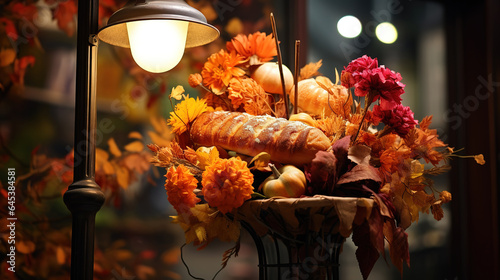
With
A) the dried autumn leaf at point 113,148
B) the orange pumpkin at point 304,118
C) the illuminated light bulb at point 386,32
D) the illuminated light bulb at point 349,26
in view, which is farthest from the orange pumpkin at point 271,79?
the illuminated light bulb at point 386,32

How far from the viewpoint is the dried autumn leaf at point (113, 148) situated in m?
1.57

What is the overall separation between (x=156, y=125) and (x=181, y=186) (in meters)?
0.51

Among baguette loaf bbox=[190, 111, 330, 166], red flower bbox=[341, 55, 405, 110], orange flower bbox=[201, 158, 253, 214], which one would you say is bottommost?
orange flower bbox=[201, 158, 253, 214]

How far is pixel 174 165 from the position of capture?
125 centimetres

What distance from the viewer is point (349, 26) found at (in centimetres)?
196

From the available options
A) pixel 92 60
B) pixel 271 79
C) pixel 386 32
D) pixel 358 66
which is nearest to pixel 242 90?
pixel 271 79

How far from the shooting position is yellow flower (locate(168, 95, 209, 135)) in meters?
1.33

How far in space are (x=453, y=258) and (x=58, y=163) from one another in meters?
1.50

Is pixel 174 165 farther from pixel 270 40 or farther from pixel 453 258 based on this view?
pixel 453 258

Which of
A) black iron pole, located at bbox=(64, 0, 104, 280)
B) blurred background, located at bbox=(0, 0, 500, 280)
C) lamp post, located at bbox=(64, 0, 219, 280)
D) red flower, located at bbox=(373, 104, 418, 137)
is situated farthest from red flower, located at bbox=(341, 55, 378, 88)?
black iron pole, located at bbox=(64, 0, 104, 280)

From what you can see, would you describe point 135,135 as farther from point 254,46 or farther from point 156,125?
point 254,46

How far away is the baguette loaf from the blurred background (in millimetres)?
315

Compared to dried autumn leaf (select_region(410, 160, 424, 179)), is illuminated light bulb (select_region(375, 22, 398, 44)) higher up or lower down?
higher up

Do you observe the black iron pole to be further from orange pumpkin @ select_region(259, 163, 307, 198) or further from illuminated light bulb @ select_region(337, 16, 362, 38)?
illuminated light bulb @ select_region(337, 16, 362, 38)
